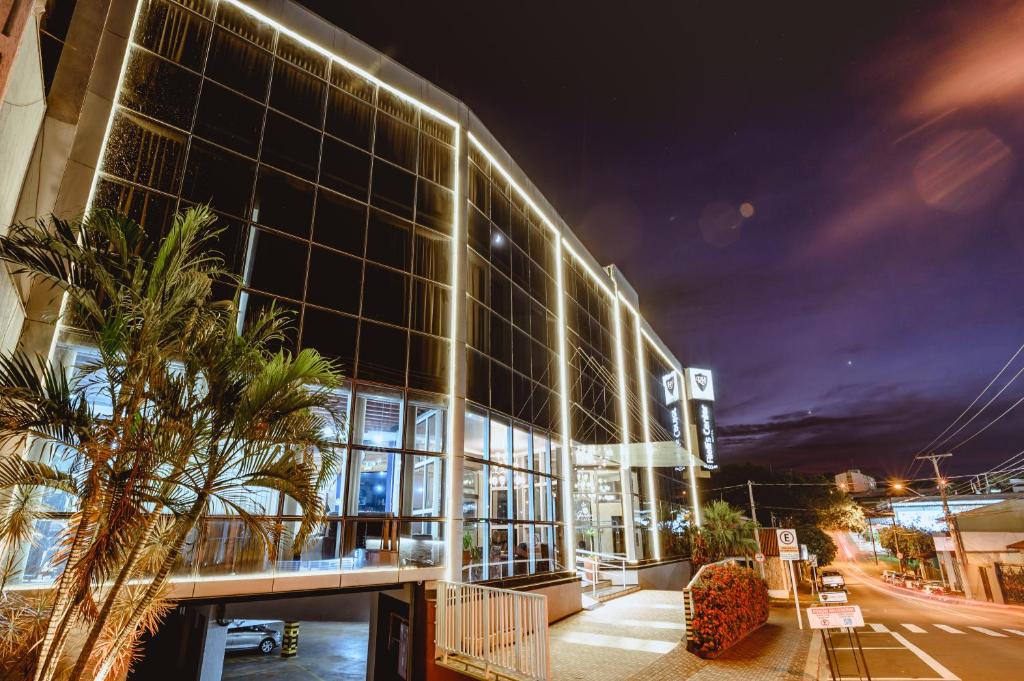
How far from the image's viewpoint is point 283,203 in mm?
10773

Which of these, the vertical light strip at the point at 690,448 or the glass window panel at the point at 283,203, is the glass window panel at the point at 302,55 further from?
the vertical light strip at the point at 690,448

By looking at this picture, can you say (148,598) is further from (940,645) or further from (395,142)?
(940,645)

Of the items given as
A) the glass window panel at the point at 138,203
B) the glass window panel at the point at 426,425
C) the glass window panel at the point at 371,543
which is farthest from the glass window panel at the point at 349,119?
the glass window panel at the point at 371,543

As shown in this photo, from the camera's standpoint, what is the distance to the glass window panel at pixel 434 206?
43.4 ft

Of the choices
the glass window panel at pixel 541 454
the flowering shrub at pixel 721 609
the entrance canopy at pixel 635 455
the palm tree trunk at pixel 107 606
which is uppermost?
the entrance canopy at pixel 635 455

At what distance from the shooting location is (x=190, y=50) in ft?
33.6

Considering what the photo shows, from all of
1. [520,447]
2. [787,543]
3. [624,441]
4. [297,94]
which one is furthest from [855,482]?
[297,94]

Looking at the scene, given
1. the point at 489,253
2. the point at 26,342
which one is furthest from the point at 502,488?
the point at 26,342

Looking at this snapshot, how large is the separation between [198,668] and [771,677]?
1210cm

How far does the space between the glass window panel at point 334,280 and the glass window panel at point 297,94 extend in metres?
3.23

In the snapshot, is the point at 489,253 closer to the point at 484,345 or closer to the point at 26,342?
the point at 484,345

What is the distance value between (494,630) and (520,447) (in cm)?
681

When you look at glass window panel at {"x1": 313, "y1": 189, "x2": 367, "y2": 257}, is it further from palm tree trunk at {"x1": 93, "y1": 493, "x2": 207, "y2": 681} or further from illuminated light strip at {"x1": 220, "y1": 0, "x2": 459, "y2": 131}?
palm tree trunk at {"x1": 93, "y1": 493, "x2": 207, "y2": 681}

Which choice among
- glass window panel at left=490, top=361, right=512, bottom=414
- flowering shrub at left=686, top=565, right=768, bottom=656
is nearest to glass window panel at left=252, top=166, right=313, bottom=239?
glass window panel at left=490, top=361, right=512, bottom=414
